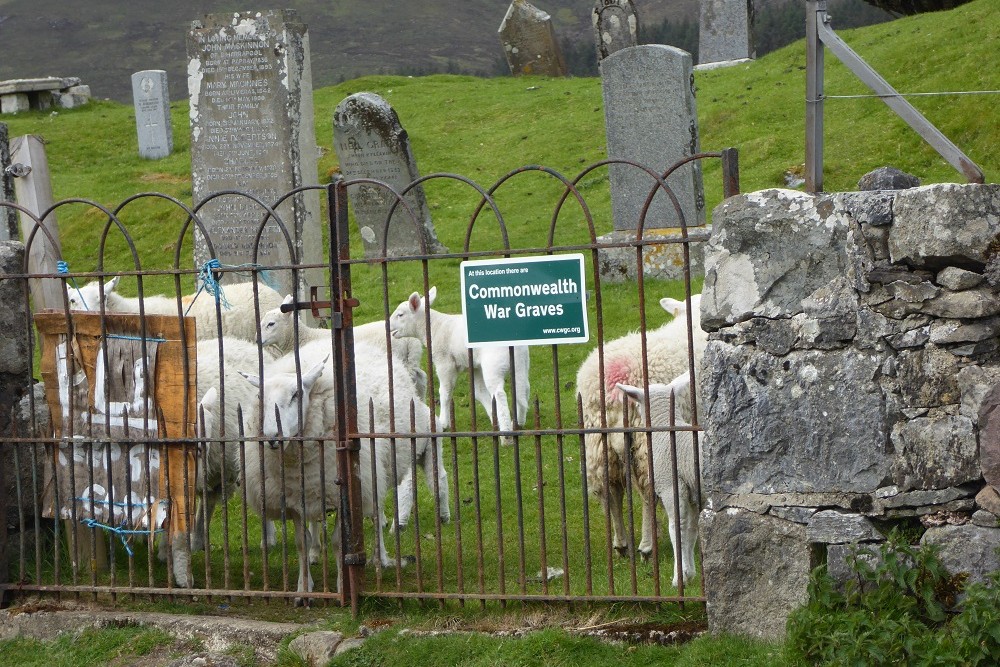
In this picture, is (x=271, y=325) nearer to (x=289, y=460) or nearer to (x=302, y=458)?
(x=289, y=460)

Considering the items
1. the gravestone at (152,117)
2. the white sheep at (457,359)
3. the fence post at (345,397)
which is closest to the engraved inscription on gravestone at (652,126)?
the white sheep at (457,359)

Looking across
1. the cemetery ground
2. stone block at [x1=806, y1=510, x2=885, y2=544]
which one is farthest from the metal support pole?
the cemetery ground

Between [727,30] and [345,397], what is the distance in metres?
21.0

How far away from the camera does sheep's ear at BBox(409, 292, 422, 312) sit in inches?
356

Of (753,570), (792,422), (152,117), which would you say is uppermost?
(152,117)

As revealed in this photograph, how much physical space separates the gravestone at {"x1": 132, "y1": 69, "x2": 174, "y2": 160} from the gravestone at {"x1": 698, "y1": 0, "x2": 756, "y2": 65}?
11.3 meters

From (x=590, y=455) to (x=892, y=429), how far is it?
2.63 m

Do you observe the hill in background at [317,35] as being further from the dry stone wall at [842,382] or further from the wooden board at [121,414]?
the dry stone wall at [842,382]

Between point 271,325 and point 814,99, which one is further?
point 271,325

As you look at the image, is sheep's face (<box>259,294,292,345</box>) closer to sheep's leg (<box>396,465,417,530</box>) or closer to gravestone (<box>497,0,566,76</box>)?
sheep's leg (<box>396,465,417,530</box>)

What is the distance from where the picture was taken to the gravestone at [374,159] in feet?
45.4

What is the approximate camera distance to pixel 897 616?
170 inches

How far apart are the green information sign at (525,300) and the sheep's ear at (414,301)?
372 cm

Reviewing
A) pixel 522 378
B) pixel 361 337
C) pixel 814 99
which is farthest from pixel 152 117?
pixel 814 99
